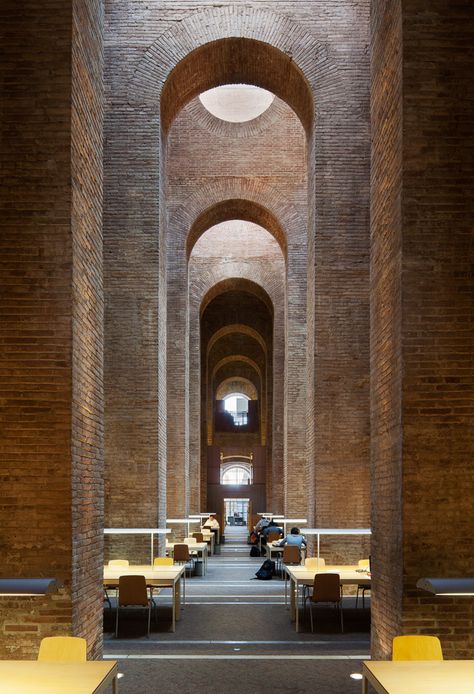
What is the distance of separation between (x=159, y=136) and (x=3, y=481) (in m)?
9.72

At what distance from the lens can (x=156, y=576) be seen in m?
12.2

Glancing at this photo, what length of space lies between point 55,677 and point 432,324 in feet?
14.3

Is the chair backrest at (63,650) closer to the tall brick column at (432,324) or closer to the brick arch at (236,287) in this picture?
the tall brick column at (432,324)

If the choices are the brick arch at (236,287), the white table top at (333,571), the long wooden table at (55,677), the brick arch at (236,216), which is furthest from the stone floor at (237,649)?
the brick arch at (236,287)

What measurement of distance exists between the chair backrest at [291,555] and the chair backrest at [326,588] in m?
5.16

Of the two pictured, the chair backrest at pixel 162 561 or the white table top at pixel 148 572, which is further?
the chair backrest at pixel 162 561

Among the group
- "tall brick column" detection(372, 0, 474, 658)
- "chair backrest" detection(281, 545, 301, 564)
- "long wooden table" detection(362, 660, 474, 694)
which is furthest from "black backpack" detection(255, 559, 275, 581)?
"long wooden table" detection(362, 660, 474, 694)

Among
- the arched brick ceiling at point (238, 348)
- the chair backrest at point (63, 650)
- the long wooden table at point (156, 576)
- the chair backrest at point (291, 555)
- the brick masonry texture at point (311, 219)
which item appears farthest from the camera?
the arched brick ceiling at point (238, 348)

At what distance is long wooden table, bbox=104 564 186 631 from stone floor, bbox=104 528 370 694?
0.39 m

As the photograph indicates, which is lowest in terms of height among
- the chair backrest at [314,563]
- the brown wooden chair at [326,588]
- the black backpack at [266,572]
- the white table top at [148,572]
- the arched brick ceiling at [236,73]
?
the black backpack at [266,572]

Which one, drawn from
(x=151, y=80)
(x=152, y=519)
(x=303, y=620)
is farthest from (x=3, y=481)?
(x=151, y=80)

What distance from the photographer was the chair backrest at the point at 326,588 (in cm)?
1198

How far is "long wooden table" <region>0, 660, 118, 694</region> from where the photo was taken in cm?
505

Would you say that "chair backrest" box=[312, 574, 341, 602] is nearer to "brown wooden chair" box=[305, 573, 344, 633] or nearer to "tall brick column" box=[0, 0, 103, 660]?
"brown wooden chair" box=[305, 573, 344, 633]
